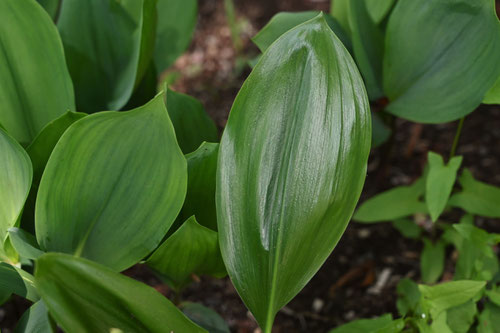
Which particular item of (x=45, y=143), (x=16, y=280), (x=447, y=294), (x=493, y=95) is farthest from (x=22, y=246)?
(x=493, y=95)

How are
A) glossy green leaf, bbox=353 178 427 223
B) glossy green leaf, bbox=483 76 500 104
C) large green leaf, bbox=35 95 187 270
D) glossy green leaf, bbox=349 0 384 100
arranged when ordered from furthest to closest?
glossy green leaf, bbox=353 178 427 223 < glossy green leaf, bbox=349 0 384 100 < glossy green leaf, bbox=483 76 500 104 < large green leaf, bbox=35 95 187 270

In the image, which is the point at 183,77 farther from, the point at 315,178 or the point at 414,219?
the point at 315,178

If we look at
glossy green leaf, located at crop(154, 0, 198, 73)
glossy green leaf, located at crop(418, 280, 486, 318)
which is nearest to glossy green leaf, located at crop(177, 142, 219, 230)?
glossy green leaf, located at crop(418, 280, 486, 318)

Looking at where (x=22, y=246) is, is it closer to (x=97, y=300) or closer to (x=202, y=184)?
(x=97, y=300)

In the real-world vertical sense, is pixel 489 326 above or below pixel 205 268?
below

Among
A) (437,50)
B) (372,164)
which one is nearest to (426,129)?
(372,164)

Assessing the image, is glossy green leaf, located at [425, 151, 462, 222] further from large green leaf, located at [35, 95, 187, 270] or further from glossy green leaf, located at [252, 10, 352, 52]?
large green leaf, located at [35, 95, 187, 270]

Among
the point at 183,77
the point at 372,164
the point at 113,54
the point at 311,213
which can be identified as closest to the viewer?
the point at 311,213
